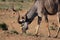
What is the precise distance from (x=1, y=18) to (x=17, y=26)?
2.47 m

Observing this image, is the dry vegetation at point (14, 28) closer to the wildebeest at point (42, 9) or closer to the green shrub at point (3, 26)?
the green shrub at point (3, 26)

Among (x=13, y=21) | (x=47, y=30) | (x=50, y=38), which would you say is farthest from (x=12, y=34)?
(x=13, y=21)

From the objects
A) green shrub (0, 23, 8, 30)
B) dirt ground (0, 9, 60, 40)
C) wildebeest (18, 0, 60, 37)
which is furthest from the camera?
green shrub (0, 23, 8, 30)

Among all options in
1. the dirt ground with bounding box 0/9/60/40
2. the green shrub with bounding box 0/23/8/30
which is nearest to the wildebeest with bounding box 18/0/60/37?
the dirt ground with bounding box 0/9/60/40

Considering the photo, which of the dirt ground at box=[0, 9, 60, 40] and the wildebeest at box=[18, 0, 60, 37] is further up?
the wildebeest at box=[18, 0, 60, 37]

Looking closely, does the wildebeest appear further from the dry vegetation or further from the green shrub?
the green shrub

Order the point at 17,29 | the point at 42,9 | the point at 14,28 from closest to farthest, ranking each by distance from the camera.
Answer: the point at 42,9
the point at 17,29
the point at 14,28

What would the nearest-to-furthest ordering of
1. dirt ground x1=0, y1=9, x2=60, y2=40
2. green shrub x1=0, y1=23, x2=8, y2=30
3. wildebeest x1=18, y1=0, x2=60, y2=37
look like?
1. dirt ground x1=0, y1=9, x2=60, y2=40
2. wildebeest x1=18, y1=0, x2=60, y2=37
3. green shrub x1=0, y1=23, x2=8, y2=30

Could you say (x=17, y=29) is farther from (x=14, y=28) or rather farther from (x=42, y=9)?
(x=42, y=9)

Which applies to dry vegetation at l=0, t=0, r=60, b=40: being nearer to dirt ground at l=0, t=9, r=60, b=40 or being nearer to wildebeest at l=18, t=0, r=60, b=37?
dirt ground at l=0, t=9, r=60, b=40

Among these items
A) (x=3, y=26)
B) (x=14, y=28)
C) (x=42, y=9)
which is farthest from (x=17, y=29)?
(x=42, y=9)

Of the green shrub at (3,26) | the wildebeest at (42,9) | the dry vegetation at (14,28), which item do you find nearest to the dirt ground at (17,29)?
the dry vegetation at (14,28)

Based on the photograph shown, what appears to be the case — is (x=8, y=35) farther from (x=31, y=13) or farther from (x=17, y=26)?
(x=17, y=26)

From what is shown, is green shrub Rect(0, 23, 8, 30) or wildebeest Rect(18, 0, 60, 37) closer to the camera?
wildebeest Rect(18, 0, 60, 37)
